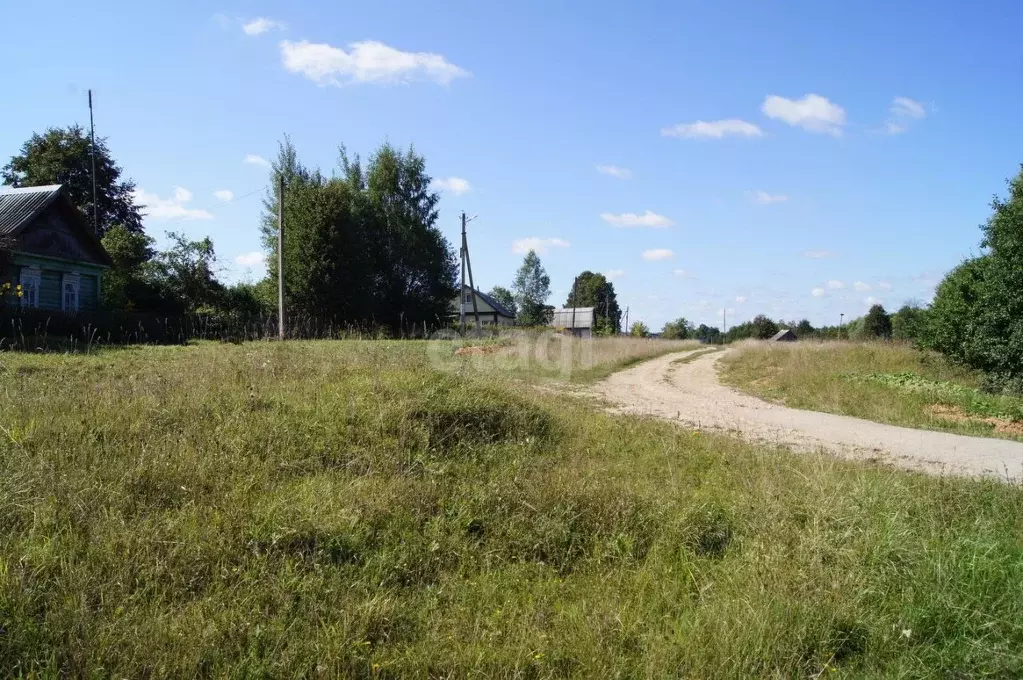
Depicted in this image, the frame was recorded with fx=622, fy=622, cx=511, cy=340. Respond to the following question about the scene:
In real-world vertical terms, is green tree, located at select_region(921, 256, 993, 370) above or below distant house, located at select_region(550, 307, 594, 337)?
below

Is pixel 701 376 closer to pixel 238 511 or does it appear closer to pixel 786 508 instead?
pixel 786 508

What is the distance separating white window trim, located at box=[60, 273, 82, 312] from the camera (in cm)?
2433

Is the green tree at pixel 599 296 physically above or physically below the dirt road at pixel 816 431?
above

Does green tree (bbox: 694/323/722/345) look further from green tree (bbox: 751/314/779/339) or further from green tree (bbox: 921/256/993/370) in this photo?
green tree (bbox: 921/256/993/370)

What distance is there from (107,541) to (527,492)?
2.97 m

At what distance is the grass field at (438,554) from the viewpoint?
3.34 m

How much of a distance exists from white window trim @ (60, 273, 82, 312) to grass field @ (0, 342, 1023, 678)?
21869 mm

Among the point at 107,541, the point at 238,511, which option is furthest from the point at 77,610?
the point at 238,511

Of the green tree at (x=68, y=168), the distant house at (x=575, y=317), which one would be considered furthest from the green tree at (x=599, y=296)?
the green tree at (x=68, y=168)

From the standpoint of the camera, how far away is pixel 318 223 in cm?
3372

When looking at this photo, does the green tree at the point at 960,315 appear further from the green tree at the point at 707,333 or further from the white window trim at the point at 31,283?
the green tree at the point at 707,333

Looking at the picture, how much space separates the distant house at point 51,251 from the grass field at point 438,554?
20335mm

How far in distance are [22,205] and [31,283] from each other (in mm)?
2873

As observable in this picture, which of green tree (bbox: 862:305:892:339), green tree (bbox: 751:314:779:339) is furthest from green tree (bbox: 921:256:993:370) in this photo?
green tree (bbox: 751:314:779:339)
